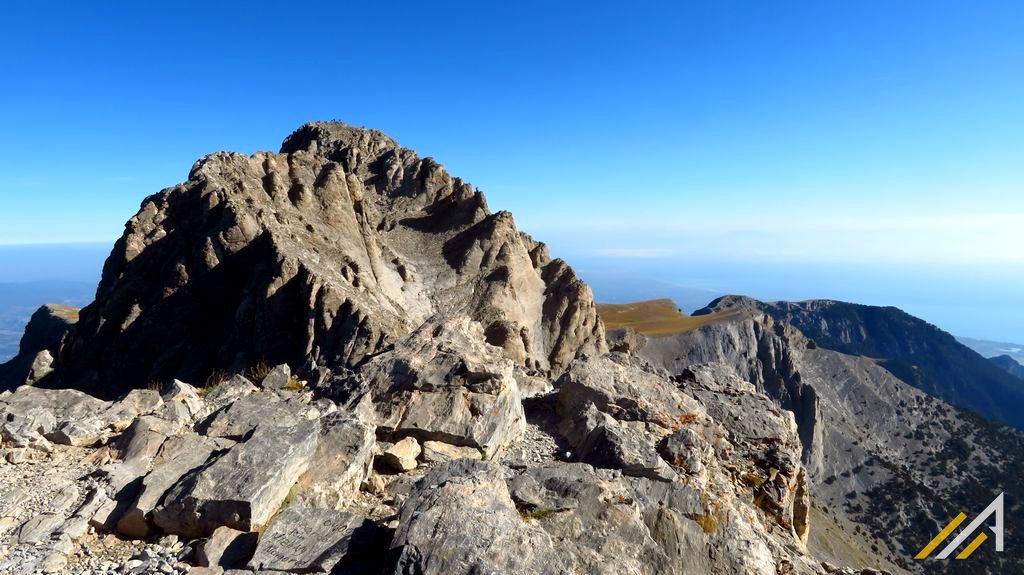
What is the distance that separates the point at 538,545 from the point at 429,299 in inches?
1685

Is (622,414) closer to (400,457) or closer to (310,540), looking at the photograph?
(400,457)

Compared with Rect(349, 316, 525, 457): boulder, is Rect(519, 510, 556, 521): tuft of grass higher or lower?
lower

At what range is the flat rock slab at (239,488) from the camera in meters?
8.06

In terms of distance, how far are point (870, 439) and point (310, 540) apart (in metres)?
104

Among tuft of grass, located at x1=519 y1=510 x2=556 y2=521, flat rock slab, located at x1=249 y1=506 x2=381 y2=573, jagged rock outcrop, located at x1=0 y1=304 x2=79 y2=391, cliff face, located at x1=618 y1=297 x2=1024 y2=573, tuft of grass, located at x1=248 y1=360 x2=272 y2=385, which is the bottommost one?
cliff face, located at x1=618 y1=297 x2=1024 y2=573

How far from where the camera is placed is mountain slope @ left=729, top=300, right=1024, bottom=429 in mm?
155375

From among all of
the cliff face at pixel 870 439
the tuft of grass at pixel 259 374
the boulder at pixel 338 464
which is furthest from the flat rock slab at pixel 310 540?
the cliff face at pixel 870 439

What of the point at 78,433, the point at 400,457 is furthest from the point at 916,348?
the point at 78,433

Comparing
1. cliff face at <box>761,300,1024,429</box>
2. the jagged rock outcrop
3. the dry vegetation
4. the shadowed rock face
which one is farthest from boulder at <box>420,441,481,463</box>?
cliff face at <box>761,300,1024,429</box>

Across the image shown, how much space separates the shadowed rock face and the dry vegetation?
43.1m

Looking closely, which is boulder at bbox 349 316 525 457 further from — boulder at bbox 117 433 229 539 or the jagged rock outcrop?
the jagged rock outcrop

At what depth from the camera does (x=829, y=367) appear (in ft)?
329

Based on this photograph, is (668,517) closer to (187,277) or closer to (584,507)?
(584,507)

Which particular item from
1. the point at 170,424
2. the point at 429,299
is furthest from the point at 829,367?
the point at 170,424
